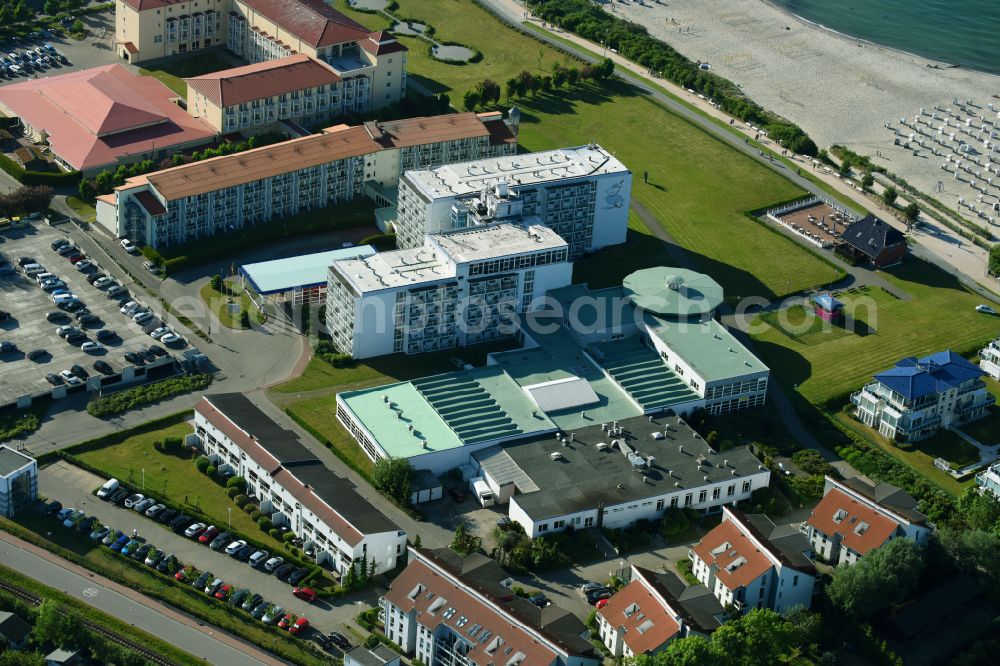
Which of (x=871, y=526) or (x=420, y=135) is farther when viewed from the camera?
(x=420, y=135)

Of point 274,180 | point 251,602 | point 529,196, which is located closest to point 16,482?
point 251,602

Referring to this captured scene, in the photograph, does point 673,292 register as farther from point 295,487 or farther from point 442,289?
point 295,487

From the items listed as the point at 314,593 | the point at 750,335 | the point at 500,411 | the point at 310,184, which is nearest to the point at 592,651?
the point at 314,593

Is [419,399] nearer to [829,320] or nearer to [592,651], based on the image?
[592,651]

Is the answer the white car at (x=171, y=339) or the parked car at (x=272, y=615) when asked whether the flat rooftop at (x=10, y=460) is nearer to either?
the white car at (x=171, y=339)

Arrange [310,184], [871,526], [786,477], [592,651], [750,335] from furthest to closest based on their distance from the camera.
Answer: [310,184], [750,335], [786,477], [871,526], [592,651]

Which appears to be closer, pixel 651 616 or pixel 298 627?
pixel 298 627

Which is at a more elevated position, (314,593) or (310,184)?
(310,184)
